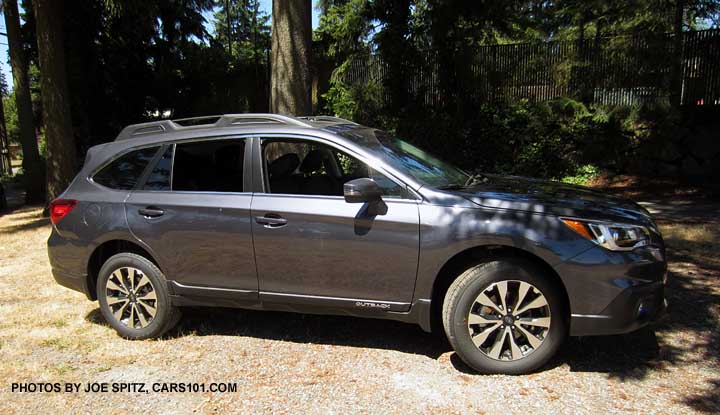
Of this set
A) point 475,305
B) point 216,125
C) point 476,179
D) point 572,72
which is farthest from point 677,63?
point 216,125

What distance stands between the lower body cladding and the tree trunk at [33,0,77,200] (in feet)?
25.1

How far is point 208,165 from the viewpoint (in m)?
4.47

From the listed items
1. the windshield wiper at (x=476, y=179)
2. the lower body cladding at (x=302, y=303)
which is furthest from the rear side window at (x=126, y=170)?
the windshield wiper at (x=476, y=179)

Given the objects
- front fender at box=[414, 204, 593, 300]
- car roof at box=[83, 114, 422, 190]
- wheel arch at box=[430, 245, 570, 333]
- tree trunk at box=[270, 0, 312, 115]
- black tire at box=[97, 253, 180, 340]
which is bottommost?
black tire at box=[97, 253, 180, 340]

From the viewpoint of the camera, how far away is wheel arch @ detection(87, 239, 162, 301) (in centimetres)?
456

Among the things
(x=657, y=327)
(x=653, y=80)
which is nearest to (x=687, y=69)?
(x=653, y=80)

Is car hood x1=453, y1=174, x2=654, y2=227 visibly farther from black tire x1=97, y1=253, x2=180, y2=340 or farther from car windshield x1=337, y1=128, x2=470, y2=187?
black tire x1=97, y1=253, x2=180, y2=340

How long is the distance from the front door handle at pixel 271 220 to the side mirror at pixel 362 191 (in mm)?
542

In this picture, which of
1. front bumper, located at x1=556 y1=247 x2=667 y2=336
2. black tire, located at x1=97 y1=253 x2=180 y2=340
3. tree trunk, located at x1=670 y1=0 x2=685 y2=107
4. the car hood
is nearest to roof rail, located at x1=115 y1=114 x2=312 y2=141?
black tire, located at x1=97 y1=253 x2=180 y2=340

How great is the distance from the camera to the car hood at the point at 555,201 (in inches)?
141

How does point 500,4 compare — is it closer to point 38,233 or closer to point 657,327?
point 657,327

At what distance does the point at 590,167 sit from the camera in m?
12.0

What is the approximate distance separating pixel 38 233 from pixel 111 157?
230 inches

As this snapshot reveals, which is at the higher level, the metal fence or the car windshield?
the metal fence
